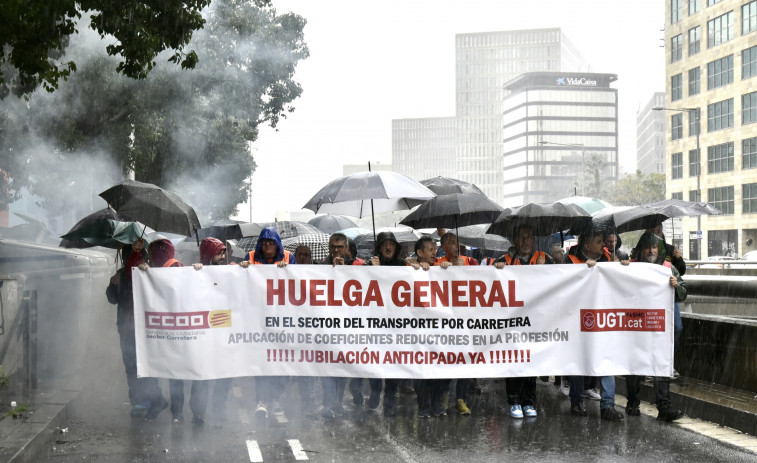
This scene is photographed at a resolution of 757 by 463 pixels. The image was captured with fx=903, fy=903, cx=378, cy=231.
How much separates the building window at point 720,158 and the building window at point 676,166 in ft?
14.9

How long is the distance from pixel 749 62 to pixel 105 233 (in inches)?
2241

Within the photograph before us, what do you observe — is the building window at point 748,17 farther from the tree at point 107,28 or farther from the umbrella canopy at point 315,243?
the tree at point 107,28

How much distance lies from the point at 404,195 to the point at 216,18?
18.1 metres

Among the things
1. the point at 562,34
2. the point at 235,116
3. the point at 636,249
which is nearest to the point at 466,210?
the point at 636,249

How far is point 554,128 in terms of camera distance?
150 m

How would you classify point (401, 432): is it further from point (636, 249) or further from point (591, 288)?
point (636, 249)

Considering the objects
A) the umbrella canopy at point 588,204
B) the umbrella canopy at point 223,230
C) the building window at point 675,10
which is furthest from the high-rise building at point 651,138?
the umbrella canopy at point 588,204

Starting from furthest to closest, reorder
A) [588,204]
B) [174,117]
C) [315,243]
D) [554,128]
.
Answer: [554,128] < [174,117] < [315,243] < [588,204]

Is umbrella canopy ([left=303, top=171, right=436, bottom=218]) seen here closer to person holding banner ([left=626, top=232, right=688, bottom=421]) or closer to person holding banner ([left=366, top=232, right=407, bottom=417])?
person holding banner ([left=366, top=232, right=407, bottom=417])

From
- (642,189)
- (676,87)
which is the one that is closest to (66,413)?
(676,87)

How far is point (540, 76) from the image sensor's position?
148375mm

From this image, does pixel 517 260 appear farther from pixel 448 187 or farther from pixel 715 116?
pixel 715 116

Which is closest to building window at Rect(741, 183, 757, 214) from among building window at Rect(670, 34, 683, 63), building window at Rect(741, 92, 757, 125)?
building window at Rect(741, 92, 757, 125)

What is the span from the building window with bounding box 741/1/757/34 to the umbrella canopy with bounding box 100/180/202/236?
58.0 meters
